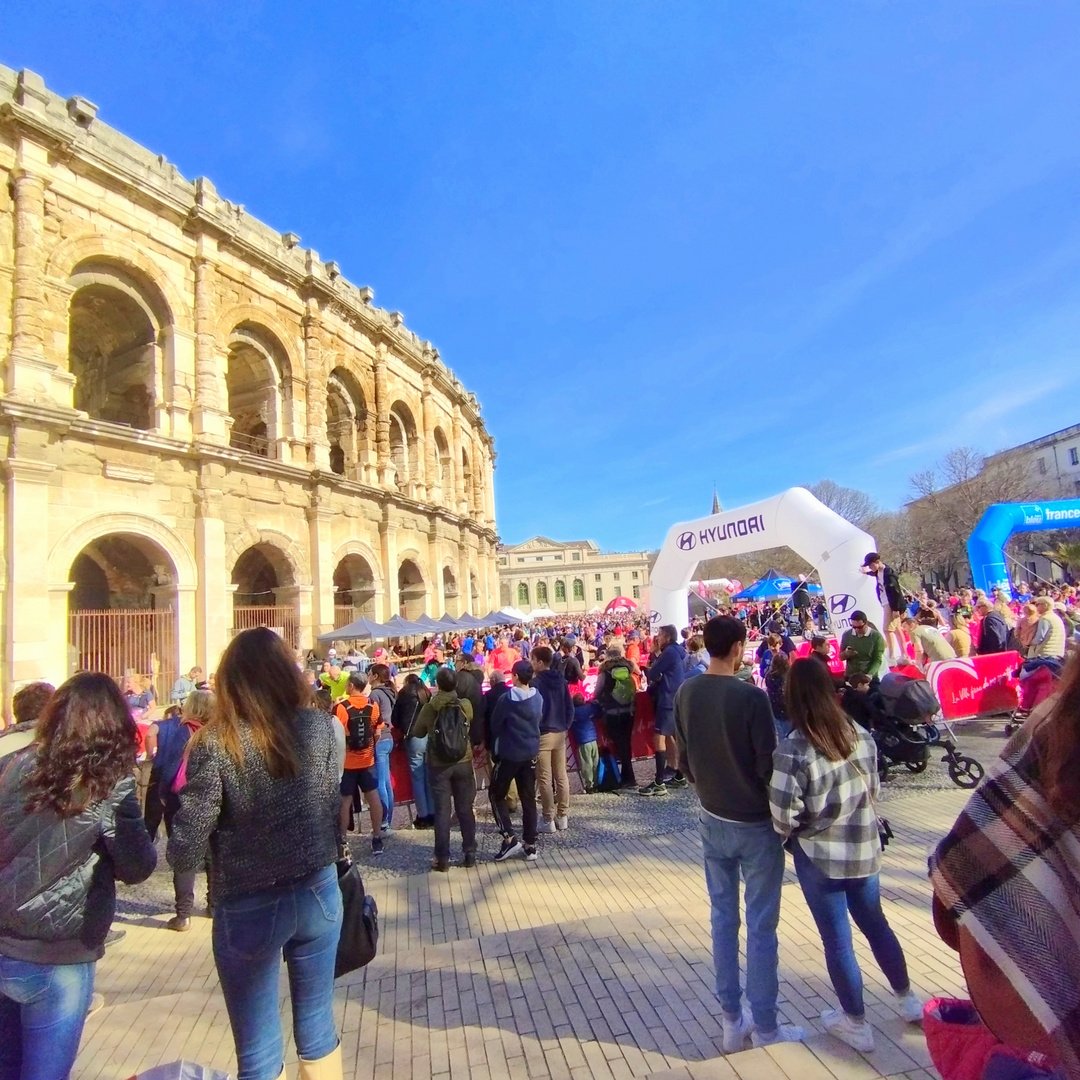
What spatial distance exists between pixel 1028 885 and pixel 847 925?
2015mm

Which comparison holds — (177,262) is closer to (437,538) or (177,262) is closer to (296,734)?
(437,538)

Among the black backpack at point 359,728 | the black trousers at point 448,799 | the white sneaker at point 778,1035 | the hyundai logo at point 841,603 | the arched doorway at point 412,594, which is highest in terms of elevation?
the arched doorway at point 412,594

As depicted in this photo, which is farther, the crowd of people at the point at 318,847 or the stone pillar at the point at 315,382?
the stone pillar at the point at 315,382

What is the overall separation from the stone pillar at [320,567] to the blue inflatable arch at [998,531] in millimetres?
18640

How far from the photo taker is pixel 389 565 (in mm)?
21438

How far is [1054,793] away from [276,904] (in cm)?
225

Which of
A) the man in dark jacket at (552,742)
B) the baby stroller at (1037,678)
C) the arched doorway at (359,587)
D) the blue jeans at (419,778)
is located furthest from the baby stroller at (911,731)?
the arched doorway at (359,587)

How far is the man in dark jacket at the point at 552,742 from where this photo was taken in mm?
6422

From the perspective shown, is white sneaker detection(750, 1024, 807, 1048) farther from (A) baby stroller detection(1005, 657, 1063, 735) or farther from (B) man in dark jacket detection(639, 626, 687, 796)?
(A) baby stroller detection(1005, 657, 1063, 735)

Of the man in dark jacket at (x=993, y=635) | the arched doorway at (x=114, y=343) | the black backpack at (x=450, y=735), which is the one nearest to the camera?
the black backpack at (x=450, y=735)

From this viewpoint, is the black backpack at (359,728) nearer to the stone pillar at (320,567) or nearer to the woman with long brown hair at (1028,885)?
the woman with long brown hair at (1028,885)

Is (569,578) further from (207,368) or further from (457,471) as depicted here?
(207,368)

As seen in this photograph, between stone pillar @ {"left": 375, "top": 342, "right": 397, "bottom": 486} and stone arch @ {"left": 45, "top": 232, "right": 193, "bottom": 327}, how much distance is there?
7.33m

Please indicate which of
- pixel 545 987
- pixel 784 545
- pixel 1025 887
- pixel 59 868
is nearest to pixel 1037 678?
pixel 784 545
